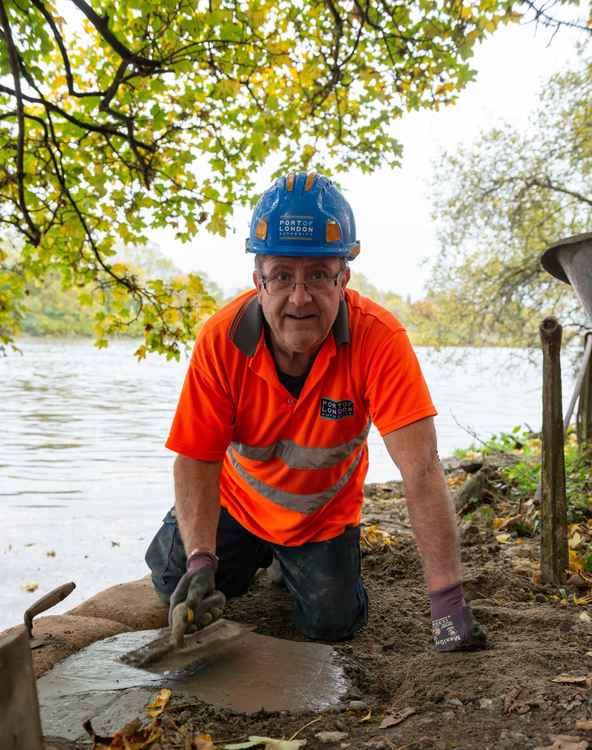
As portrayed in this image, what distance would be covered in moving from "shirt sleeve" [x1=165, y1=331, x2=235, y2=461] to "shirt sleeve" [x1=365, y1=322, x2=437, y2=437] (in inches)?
22.8

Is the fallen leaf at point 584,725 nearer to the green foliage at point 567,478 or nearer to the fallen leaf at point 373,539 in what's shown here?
the green foliage at point 567,478

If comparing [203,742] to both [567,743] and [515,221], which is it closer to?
[567,743]

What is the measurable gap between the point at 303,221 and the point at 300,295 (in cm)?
27

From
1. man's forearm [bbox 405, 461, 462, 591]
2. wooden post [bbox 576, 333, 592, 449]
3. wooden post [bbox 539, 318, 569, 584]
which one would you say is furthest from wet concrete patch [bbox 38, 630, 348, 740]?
wooden post [bbox 576, 333, 592, 449]

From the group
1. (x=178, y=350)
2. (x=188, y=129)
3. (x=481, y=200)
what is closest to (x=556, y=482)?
(x=178, y=350)

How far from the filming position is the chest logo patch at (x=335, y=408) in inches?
102

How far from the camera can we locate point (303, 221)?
2.37m

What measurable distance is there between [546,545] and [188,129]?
3.56 m

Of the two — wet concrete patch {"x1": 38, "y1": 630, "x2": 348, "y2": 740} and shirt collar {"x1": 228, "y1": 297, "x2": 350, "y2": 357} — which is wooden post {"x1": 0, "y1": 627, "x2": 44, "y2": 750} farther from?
shirt collar {"x1": 228, "y1": 297, "x2": 350, "y2": 357}

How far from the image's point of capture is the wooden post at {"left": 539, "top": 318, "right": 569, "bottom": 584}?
9.18 ft

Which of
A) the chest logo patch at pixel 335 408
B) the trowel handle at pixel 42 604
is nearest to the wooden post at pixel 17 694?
the trowel handle at pixel 42 604

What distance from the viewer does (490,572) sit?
3.20 metres

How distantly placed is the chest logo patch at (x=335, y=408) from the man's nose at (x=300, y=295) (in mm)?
434

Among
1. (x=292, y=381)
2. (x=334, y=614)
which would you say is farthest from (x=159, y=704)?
(x=292, y=381)
